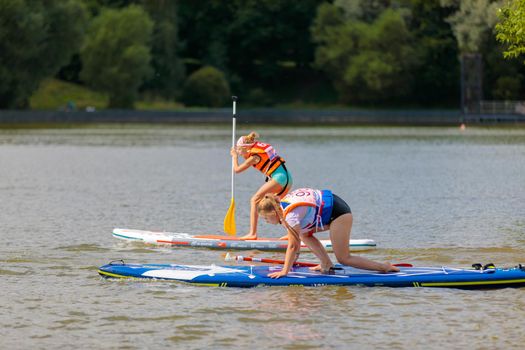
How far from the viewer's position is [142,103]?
112 meters

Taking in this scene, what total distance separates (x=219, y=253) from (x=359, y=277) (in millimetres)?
5025

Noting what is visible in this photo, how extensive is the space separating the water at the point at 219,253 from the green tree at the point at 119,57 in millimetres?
46018

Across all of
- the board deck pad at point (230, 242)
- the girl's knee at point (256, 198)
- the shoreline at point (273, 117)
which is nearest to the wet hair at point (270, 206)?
the girl's knee at point (256, 198)

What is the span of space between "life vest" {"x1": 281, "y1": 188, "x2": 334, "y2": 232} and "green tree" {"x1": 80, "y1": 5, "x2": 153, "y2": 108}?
285 feet

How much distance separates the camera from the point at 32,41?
95.7 meters

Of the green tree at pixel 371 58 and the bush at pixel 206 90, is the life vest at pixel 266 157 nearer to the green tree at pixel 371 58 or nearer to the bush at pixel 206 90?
the bush at pixel 206 90

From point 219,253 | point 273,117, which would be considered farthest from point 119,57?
point 219,253

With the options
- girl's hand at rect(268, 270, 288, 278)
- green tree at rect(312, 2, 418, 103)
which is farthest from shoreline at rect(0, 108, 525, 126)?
girl's hand at rect(268, 270, 288, 278)

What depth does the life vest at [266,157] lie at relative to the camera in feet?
67.9

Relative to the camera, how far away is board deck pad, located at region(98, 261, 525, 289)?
17172mm

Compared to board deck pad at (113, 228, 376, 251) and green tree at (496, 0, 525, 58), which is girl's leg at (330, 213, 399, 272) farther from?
green tree at (496, 0, 525, 58)

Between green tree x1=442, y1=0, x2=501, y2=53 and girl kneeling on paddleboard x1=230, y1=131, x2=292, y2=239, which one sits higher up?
green tree x1=442, y1=0, x2=501, y2=53

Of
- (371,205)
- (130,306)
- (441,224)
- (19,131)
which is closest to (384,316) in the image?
(130,306)

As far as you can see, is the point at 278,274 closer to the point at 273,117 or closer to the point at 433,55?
the point at 273,117
